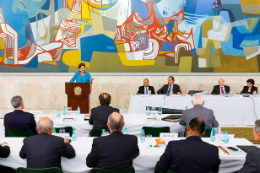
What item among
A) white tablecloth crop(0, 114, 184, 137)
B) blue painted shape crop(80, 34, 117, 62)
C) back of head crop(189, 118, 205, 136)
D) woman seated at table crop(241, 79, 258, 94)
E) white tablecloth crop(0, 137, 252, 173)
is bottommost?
white tablecloth crop(0, 137, 252, 173)

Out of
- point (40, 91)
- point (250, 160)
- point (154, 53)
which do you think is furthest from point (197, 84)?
point (250, 160)

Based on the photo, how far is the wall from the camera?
885 cm

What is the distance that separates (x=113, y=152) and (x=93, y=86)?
6540 mm

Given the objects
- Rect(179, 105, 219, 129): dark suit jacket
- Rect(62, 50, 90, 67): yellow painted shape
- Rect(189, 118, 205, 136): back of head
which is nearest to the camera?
Rect(189, 118, 205, 136): back of head

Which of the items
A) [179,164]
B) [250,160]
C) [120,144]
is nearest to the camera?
[250,160]

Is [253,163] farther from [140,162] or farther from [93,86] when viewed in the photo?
[93,86]

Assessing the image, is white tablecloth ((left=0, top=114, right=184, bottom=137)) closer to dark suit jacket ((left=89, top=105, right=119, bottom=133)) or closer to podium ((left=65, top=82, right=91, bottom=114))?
dark suit jacket ((left=89, top=105, right=119, bottom=133))

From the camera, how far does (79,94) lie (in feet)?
22.0

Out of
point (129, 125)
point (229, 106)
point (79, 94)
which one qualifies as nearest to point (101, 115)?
point (129, 125)

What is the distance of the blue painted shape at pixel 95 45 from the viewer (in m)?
8.62

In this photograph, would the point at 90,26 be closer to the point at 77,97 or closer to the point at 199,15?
the point at 77,97

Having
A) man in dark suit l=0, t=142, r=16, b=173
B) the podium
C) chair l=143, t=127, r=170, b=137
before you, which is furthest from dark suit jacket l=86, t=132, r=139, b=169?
the podium

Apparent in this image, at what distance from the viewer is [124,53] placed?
8.66 meters

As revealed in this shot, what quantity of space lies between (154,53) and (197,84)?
1697 millimetres
